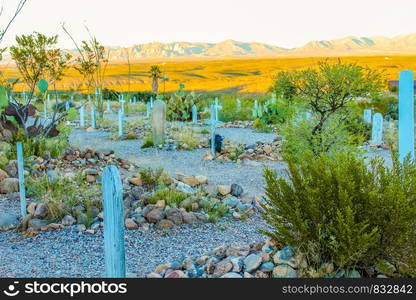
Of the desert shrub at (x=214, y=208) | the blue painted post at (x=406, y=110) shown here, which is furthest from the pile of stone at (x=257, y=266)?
the desert shrub at (x=214, y=208)

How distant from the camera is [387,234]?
11.0ft

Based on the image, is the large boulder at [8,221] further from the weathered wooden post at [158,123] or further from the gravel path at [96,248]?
the weathered wooden post at [158,123]

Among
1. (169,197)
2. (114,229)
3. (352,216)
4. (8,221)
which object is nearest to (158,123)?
(169,197)

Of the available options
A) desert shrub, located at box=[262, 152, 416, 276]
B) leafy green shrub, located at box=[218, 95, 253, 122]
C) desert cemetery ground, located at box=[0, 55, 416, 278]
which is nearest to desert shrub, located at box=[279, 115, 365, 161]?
desert cemetery ground, located at box=[0, 55, 416, 278]

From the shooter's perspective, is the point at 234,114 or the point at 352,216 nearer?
the point at 352,216

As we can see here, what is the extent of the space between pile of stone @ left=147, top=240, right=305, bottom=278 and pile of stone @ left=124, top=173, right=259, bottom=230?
166 cm

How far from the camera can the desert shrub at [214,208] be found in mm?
6035

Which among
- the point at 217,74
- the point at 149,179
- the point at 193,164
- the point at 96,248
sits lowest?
the point at 193,164

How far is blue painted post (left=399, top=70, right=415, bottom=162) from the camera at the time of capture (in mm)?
4332

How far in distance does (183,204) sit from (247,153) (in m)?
4.84

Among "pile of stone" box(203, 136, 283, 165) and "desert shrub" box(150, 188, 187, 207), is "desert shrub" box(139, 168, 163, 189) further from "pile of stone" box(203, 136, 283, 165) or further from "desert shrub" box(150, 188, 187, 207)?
"pile of stone" box(203, 136, 283, 165)

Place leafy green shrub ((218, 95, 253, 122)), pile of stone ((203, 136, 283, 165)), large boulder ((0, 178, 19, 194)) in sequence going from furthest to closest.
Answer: leafy green shrub ((218, 95, 253, 122)) → pile of stone ((203, 136, 283, 165)) → large boulder ((0, 178, 19, 194))

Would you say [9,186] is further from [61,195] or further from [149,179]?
[149,179]

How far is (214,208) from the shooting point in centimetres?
618
